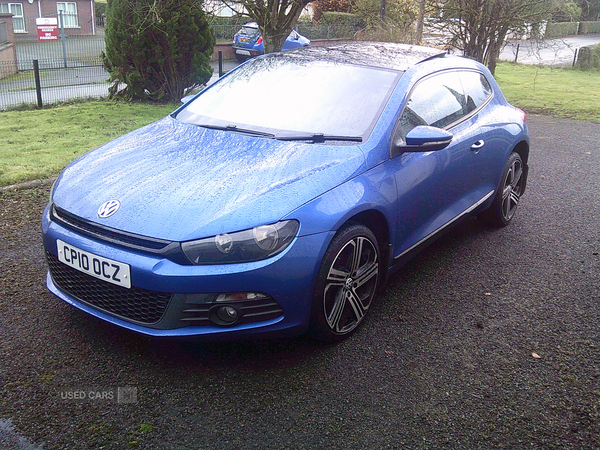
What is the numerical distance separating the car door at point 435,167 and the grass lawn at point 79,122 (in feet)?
13.8

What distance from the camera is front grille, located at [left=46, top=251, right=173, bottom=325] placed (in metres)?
2.84

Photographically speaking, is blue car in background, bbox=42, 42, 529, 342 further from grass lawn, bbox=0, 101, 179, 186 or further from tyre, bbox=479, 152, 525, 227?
grass lawn, bbox=0, 101, 179, 186

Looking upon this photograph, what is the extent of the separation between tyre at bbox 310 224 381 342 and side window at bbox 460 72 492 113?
6.03ft

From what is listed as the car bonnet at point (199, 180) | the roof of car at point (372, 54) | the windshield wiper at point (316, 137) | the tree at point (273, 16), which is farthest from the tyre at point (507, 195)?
the tree at point (273, 16)

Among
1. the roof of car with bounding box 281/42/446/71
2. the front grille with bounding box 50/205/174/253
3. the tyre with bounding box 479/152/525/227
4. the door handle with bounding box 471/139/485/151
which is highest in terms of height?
the roof of car with bounding box 281/42/446/71

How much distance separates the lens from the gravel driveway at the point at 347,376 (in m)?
2.62

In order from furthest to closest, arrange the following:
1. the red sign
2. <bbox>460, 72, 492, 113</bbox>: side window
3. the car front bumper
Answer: the red sign < <bbox>460, 72, 492, 113</bbox>: side window < the car front bumper

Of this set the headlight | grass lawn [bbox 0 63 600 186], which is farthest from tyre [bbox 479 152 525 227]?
grass lawn [bbox 0 63 600 186]

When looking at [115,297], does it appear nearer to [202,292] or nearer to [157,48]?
[202,292]

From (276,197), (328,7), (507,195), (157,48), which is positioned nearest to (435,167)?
(276,197)

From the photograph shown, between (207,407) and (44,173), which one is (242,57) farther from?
(207,407)

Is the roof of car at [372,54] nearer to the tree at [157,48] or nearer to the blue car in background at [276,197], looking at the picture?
the blue car in background at [276,197]

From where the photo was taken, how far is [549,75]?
837 inches

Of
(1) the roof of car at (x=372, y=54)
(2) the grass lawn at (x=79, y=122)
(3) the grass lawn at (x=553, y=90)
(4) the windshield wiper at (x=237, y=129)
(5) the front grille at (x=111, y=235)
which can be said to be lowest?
(3) the grass lawn at (x=553, y=90)
